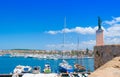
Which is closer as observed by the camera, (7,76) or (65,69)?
(7,76)

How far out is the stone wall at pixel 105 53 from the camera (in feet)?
39.7

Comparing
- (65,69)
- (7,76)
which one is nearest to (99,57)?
(7,76)

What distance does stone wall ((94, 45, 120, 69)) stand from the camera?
12098 mm

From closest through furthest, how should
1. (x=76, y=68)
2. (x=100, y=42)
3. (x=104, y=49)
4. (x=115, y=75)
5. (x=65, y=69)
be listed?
(x=115, y=75) < (x=104, y=49) < (x=100, y=42) < (x=65, y=69) < (x=76, y=68)

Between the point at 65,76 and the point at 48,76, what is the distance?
794 centimetres

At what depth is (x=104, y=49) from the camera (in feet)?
43.1

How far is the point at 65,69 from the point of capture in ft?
176

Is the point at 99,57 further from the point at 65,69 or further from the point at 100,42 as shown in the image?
the point at 65,69

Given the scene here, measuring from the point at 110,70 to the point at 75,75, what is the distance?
2975 cm

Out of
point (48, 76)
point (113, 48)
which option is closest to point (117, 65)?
point (113, 48)

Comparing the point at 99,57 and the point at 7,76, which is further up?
the point at 99,57

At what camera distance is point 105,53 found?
1302 cm

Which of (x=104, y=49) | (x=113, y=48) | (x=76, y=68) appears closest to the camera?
(x=113, y=48)

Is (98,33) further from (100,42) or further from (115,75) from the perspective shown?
(115,75)
